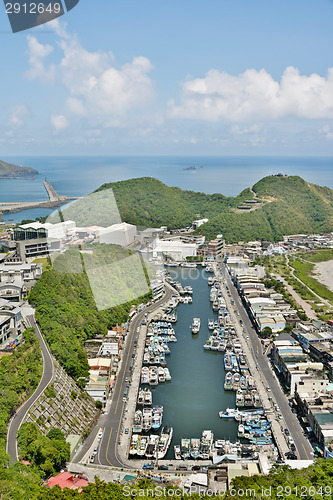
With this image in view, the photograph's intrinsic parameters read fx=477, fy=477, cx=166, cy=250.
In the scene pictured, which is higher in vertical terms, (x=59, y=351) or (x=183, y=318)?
(x=59, y=351)

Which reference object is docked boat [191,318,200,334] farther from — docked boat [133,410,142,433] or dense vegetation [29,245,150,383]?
docked boat [133,410,142,433]

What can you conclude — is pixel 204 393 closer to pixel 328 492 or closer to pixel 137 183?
pixel 328 492

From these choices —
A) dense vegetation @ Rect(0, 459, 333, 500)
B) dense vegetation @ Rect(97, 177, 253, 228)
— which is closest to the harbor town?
dense vegetation @ Rect(0, 459, 333, 500)

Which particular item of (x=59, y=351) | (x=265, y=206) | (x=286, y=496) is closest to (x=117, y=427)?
(x=59, y=351)

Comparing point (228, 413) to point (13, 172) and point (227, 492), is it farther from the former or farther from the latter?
point (13, 172)

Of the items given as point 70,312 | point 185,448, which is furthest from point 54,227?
point 185,448

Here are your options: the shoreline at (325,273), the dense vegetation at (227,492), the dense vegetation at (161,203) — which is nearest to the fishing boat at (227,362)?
the dense vegetation at (227,492)
